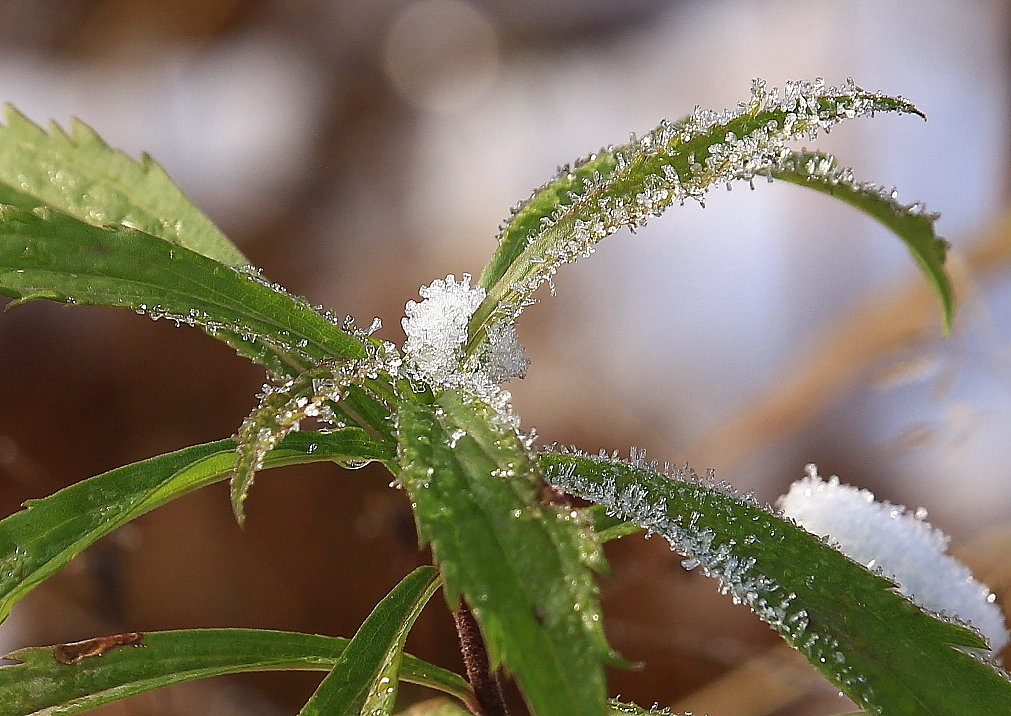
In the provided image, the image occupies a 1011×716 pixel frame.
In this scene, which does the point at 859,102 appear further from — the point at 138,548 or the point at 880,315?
the point at 138,548

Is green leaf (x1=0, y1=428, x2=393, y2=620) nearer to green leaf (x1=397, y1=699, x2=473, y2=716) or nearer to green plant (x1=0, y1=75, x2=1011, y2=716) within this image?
green plant (x1=0, y1=75, x2=1011, y2=716)

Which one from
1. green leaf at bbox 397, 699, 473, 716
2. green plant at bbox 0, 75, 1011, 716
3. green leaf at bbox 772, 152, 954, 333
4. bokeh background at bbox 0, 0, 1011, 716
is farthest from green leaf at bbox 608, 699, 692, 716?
bokeh background at bbox 0, 0, 1011, 716

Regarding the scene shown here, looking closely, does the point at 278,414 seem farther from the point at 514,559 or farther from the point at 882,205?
the point at 882,205

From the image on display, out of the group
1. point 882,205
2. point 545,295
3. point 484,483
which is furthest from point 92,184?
point 545,295

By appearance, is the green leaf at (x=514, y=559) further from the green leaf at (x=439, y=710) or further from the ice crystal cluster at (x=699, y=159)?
the green leaf at (x=439, y=710)

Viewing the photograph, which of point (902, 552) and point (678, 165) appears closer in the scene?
point (678, 165)

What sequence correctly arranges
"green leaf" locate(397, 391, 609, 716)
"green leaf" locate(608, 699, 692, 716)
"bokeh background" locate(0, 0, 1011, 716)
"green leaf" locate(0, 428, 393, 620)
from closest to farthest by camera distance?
"green leaf" locate(397, 391, 609, 716) < "green leaf" locate(0, 428, 393, 620) < "green leaf" locate(608, 699, 692, 716) < "bokeh background" locate(0, 0, 1011, 716)

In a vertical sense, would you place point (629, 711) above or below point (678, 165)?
below
